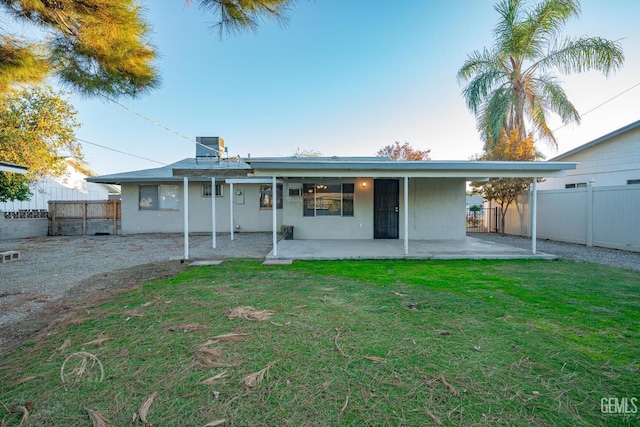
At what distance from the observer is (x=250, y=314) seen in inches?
150

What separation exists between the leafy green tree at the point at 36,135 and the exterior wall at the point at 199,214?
320cm

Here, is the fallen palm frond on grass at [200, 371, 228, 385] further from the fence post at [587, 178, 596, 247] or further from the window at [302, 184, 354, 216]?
the fence post at [587, 178, 596, 247]

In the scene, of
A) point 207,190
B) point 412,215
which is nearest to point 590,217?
point 412,215

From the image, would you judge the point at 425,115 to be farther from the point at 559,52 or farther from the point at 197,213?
the point at 197,213

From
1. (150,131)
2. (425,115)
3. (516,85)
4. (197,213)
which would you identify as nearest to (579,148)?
(516,85)

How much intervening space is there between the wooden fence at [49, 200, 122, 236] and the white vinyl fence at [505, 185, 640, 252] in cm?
1855

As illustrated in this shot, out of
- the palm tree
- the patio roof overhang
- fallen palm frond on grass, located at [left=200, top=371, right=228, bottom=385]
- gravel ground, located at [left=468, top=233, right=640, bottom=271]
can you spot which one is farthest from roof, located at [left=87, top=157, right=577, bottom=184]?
→ the palm tree

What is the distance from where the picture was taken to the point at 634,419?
1.96m

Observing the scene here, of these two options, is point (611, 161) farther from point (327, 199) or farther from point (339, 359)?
point (339, 359)

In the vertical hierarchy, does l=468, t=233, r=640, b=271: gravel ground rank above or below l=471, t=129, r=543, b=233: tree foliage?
below

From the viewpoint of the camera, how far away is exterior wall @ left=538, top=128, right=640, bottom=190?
10.6 meters

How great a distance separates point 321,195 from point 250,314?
7228 mm

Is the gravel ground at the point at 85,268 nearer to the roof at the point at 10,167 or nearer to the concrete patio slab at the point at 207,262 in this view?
the concrete patio slab at the point at 207,262

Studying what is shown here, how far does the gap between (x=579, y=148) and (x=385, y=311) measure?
1416 cm
